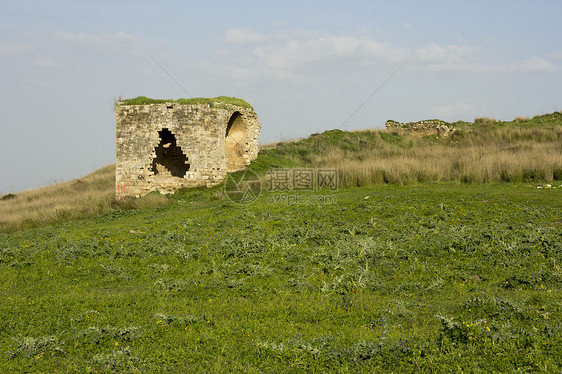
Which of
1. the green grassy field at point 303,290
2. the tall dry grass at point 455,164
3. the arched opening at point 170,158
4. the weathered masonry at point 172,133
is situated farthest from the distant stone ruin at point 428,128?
the green grassy field at point 303,290

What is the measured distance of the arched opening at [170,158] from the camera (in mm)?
23328

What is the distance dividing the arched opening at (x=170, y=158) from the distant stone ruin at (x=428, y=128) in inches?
559

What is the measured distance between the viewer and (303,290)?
8281mm

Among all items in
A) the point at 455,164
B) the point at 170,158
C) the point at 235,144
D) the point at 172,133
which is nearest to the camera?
the point at 455,164

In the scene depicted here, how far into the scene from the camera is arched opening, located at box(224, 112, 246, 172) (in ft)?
75.5

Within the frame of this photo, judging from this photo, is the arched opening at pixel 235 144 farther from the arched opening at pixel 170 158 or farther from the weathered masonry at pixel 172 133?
the weathered masonry at pixel 172 133

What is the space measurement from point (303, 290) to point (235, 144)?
1558 centimetres

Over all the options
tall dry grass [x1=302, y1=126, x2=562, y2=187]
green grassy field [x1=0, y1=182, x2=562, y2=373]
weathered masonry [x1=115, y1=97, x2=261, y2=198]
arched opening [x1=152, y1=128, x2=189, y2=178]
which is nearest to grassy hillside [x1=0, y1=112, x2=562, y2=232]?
tall dry grass [x1=302, y1=126, x2=562, y2=187]

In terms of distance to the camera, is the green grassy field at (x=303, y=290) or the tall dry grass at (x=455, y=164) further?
the tall dry grass at (x=455, y=164)

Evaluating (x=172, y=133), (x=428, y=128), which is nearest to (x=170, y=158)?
(x=172, y=133)

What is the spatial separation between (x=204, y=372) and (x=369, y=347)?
6.36ft

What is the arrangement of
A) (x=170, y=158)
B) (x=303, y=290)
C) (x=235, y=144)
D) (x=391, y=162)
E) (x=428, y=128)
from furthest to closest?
(x=428, y=128) → (x=170, y=158) → (x=235, y=144) → (x=391, y=162) → (x=303, y=290)

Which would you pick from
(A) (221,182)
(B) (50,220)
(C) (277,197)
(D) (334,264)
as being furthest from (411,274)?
(B) (50,220)

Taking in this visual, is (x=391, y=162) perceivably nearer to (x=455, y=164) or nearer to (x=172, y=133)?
(x=455, y=164)
